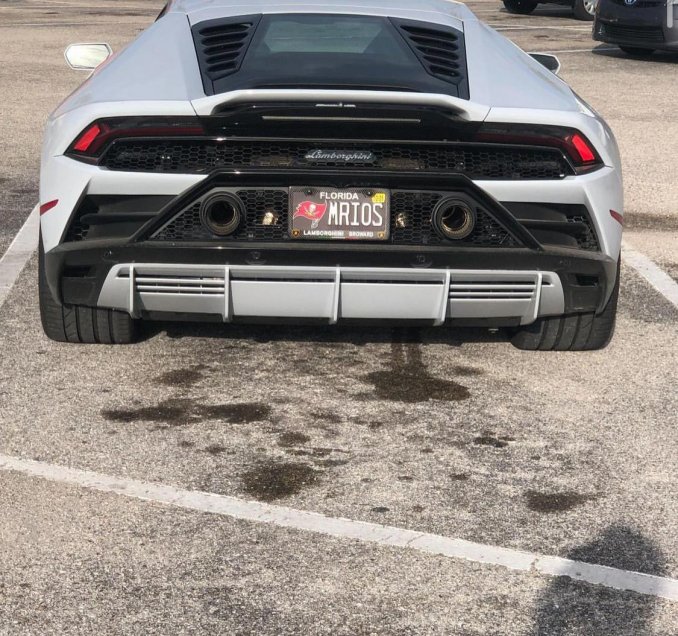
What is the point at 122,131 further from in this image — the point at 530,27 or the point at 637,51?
the point at 530,27

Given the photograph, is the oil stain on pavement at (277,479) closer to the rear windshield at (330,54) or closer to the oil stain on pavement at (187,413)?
the oil stain on pavement at (187,413)

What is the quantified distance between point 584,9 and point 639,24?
6.46 meters

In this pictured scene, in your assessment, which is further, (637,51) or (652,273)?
(637,51)

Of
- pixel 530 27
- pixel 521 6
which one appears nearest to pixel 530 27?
pixel 530 27

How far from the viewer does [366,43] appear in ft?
17.8

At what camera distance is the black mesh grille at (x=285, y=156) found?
183 inches

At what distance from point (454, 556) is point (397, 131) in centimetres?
160

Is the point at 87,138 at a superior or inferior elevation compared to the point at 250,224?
superior

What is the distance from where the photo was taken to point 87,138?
473cm

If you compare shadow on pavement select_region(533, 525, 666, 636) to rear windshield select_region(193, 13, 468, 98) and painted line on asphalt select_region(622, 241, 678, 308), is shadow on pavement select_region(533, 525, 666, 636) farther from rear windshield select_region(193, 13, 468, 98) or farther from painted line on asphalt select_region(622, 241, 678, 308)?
painted line on asphalt select_region(622, 241, 678, 308)

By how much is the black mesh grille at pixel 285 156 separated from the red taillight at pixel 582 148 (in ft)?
0.64

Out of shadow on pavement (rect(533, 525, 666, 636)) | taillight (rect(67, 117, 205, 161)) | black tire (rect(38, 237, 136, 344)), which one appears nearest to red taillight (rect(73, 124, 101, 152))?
taillight (rect(67, 117, 205, 161))

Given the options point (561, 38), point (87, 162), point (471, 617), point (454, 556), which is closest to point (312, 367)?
point (87, 162)

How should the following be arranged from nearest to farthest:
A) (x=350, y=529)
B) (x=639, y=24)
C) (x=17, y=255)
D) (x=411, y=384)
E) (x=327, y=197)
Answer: (x=350, y=529), (x=327, y=197), (x=411, y=384), (x=17, y=255), (x=639, y=24)
